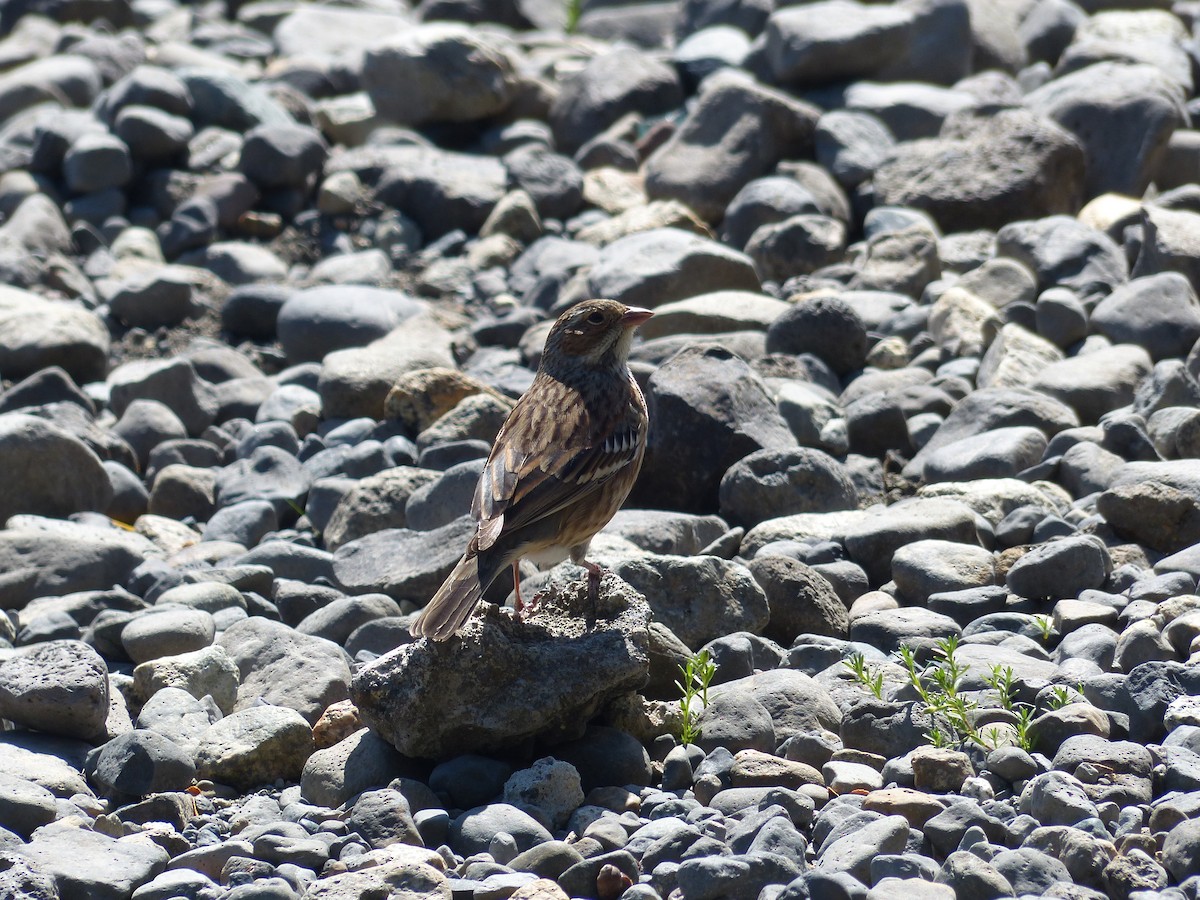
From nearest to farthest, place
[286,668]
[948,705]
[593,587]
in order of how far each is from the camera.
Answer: [948,705] → [593,587] → [286,668]

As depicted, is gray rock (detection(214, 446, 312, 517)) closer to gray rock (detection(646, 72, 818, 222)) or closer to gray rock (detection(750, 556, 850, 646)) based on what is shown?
gray rock (detection(750, 556, 850, 646))

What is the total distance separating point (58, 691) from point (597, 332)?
2877mm

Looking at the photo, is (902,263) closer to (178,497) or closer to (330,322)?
(330,322)

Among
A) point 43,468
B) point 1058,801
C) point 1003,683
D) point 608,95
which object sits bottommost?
point 43,468

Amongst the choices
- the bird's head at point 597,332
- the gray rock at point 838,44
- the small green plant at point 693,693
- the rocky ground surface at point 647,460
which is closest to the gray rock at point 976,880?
the rocky ground surface at point 647,460

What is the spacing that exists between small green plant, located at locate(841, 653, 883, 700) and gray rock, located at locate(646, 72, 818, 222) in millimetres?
7547

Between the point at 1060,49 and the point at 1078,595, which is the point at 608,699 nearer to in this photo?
the point at 1078,595

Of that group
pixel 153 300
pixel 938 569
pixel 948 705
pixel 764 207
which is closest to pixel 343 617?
pixel 938 569

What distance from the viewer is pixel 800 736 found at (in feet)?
19.2

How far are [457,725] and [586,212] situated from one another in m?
8.80

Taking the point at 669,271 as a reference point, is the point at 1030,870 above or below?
above

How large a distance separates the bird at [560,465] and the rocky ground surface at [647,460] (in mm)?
195

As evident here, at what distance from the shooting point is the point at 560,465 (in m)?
6.50

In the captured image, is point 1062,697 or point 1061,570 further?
point 1061,570
